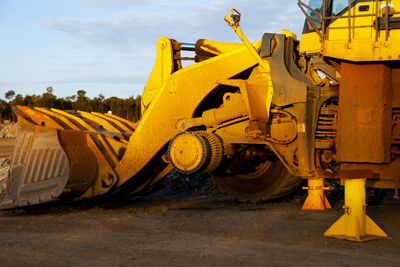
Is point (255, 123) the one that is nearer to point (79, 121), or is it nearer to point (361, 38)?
point (361, 38)

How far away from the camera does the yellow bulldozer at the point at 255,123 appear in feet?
20.4

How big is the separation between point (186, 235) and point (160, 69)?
327cm

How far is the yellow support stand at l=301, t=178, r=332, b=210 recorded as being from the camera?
714 cm

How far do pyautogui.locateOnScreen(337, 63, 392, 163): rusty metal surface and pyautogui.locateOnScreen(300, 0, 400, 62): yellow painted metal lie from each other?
0.22 metres

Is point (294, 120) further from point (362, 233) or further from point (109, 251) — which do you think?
point (109, 251)

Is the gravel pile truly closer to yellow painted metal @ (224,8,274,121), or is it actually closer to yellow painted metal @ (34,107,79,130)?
yellow painted metal @ (34,107,79,130)

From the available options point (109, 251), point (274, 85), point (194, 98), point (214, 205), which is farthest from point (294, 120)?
point (109, 251)

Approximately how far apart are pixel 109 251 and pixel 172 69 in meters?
3.82

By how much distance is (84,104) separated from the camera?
1852 inches

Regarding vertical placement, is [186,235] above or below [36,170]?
below

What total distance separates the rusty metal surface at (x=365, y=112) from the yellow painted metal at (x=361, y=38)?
222 mm

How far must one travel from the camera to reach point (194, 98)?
7684 mm

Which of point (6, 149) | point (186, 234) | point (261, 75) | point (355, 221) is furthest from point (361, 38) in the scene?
point (6, 149)

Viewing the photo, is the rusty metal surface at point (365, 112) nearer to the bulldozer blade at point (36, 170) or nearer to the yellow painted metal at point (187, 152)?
the yellow painted metal at point (187, 152)
